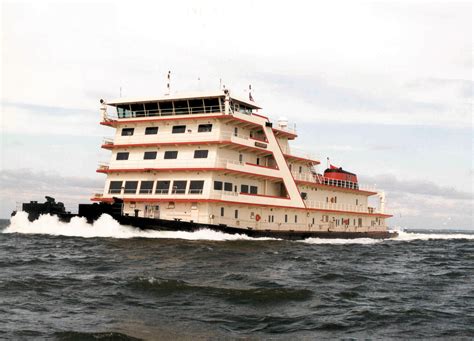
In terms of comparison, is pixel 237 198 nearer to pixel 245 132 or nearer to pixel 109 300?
pixel 245 132

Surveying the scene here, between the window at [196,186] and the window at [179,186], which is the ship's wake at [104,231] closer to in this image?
the window at [196,186]

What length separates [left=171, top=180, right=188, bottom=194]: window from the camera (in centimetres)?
3434

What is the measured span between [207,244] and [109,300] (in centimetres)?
1527

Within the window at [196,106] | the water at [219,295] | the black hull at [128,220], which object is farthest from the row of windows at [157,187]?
the water at [219,295]

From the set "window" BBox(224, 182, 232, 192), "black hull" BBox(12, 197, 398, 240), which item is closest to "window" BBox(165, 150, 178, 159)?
"window" BBox(224, 182, 232, 192)

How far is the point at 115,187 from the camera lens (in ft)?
121

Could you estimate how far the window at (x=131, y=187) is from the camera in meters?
36.0

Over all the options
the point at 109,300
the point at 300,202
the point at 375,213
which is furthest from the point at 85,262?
the point at 375,213

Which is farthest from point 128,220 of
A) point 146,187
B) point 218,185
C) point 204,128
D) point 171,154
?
point 204,128

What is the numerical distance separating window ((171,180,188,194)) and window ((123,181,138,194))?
309cm

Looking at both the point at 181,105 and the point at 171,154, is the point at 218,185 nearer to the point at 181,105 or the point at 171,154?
the point at 171,154

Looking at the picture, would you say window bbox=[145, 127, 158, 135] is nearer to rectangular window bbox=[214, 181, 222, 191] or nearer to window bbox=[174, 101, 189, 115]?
window bbox=[174, 101, 189, 115]

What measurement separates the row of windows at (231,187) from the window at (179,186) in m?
2.07

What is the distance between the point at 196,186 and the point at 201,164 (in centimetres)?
147
